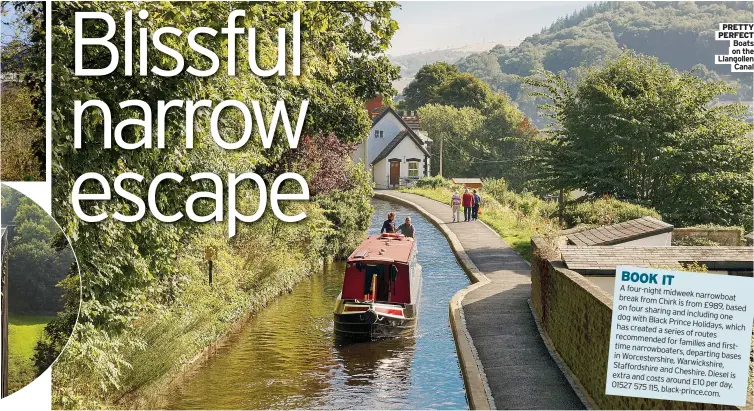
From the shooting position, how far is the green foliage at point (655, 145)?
32.1m

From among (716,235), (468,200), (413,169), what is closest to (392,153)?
(413,169)

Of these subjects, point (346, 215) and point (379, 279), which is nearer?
point (379, 279)

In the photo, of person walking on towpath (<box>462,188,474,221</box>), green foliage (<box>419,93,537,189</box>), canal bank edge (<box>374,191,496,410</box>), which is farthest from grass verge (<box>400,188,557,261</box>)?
green foliage (<box>419,93,537,189</box>)

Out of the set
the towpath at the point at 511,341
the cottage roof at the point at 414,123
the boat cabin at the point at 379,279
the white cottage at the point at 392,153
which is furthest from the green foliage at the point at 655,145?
the cottage roof at the point at 414,123

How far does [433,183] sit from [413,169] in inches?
269

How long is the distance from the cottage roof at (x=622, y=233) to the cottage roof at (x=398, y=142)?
57053 millimetres

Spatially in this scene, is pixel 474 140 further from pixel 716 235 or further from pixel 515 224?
pixel 716 235

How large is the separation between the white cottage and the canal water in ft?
180

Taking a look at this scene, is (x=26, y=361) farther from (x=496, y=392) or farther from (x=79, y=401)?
(x=496, y=392)

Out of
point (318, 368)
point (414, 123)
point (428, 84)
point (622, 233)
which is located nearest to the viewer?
point (318, 368)

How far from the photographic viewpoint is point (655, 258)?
63.5ft

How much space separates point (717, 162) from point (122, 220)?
77.0 ft

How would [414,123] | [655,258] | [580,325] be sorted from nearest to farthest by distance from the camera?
[580,325]
[655,258]
[414,123]

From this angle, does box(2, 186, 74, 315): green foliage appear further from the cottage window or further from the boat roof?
the cottage window
